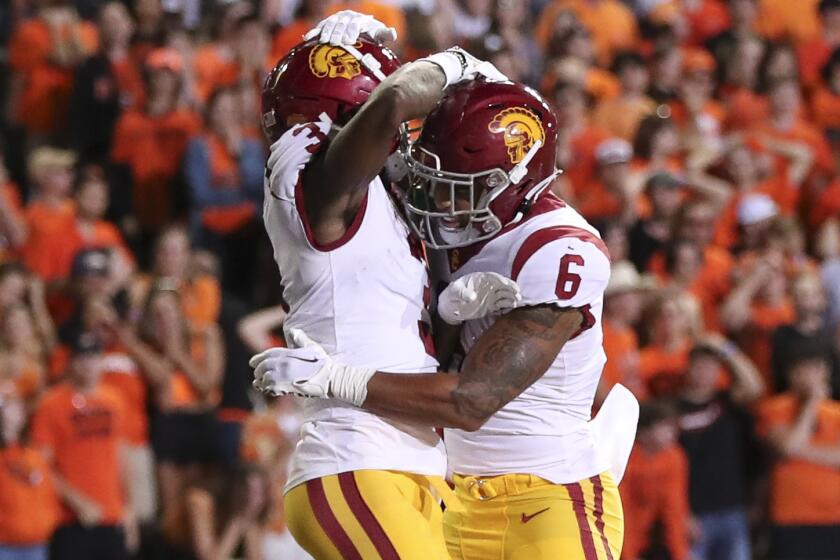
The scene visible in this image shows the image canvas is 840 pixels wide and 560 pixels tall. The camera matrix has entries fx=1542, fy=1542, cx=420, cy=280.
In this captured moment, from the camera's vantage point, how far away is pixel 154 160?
9.98 meters

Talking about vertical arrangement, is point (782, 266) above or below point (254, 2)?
below

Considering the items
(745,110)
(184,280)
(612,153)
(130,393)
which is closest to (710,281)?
(612,153)

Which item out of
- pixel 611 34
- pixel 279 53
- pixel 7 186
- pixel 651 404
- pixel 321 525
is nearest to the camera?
pixel 321 525

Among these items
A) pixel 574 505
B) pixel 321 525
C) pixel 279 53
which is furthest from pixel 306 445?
pixel 279 53

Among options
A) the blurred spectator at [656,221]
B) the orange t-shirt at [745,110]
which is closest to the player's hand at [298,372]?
the blurred spectator at [656,221]

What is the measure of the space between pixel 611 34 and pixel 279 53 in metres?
2.94

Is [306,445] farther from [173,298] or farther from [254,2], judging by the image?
[254,2]

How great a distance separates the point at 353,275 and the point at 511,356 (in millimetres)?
478

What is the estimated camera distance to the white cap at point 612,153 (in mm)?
9945

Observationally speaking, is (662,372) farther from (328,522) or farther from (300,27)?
(328,522)

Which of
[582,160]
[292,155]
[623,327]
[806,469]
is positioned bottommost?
[806,469]

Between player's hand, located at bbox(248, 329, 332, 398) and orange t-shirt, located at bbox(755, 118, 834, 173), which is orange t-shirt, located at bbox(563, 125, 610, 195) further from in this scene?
player's hand, located at bbox(248, 329, 332, 398)

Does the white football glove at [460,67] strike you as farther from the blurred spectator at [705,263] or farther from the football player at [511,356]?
the blurred spectator at [705,263]

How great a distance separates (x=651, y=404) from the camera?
8.52 metres
